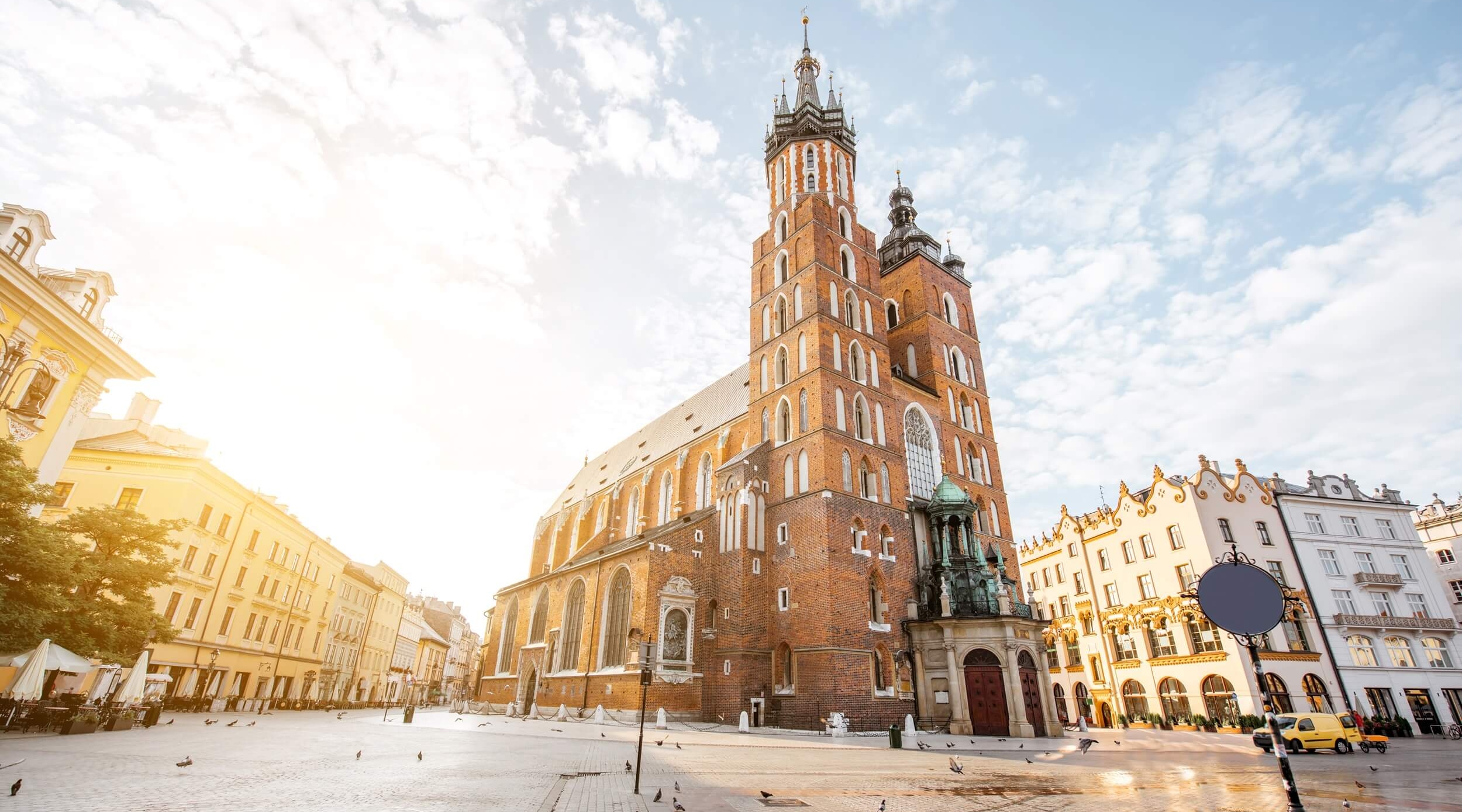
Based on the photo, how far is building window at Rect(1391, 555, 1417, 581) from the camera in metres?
38.2

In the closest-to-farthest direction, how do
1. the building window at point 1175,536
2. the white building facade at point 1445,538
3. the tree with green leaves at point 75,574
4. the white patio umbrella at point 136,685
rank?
the tree with green leaves at point 75,574
the white patio umbrella at point 136,685
the building window at point 1175,536
the white building facade at point 1445,538

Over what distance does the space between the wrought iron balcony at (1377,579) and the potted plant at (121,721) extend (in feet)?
181

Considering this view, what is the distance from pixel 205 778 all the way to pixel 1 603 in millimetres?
9756

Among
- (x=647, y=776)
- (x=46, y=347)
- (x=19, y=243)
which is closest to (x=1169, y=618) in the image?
(x=647, y=776)

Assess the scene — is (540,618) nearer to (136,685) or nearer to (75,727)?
(136,685)

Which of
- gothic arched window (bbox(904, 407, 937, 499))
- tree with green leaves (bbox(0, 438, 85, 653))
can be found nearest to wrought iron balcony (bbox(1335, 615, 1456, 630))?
gothic arched window (bbox(904, 407, 937, 499))

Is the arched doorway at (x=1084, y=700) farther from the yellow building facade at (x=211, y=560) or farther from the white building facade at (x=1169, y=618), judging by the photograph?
the yellow building facade at (x=211, y=560)

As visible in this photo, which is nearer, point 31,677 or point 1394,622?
point 31,677

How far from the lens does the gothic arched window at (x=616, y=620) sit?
31.3 meters

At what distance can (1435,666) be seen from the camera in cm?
3519

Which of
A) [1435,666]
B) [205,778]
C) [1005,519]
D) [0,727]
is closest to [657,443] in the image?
[1005,519]

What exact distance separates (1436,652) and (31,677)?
193ft

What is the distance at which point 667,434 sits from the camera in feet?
158

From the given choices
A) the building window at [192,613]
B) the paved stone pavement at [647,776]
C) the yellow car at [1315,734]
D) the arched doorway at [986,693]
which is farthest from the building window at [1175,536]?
the building window at [192,613]
